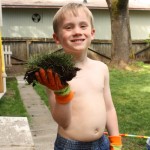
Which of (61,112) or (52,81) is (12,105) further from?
(52,81)

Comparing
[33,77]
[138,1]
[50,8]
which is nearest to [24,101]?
[33,77]

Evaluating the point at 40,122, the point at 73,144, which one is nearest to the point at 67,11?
the point at 73,144

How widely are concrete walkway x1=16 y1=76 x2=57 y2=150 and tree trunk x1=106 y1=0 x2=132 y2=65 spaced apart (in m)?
5.90

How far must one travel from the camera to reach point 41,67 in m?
1.73

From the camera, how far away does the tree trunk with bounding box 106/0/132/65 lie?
46.4 ft

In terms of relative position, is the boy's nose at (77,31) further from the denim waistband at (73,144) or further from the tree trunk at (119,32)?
the tree trunk at (119,32)

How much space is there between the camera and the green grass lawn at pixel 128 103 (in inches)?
211

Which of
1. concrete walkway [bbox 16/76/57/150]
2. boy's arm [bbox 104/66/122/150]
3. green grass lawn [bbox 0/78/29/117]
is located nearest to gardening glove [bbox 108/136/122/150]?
boy's arm [bbox 104/66/122/150]

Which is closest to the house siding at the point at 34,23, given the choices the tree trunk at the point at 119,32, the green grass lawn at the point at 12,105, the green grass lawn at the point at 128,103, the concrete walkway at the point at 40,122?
the tree trunk at the point at 119,32

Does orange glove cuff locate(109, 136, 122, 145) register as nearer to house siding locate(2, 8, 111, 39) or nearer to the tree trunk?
the tree trunk

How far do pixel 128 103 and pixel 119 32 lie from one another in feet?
23.6

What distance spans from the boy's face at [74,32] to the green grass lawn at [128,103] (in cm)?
276

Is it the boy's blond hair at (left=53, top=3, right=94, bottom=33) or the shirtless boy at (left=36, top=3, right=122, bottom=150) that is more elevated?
the boy's blond hair at (left=53, top=3, right=94, bottom=33)

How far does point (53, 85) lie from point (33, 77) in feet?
0.34
